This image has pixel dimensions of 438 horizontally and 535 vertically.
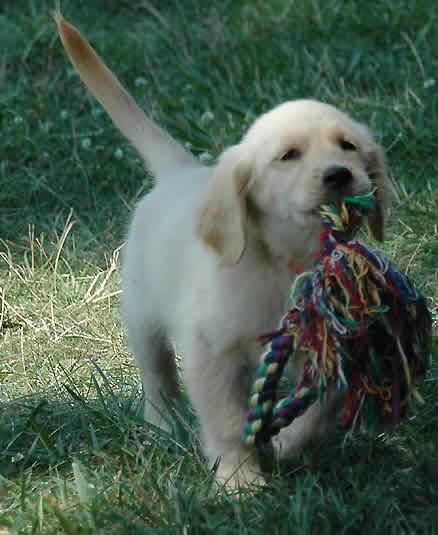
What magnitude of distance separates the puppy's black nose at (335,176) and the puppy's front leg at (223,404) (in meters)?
0.50

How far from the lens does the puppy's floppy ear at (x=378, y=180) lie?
333 centimetres

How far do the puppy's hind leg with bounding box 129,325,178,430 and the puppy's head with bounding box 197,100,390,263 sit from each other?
778mm

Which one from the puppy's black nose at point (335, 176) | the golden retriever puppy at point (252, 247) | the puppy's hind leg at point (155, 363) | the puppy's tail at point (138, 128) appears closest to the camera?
the puppy's black nose at point (335, 176)

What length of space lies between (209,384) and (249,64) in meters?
3.39

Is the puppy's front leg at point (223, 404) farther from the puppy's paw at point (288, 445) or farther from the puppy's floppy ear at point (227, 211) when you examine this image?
the puppy's floppy ear at point (227, 211)

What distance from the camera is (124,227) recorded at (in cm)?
546

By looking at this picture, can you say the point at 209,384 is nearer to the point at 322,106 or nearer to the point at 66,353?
the point at 322,106

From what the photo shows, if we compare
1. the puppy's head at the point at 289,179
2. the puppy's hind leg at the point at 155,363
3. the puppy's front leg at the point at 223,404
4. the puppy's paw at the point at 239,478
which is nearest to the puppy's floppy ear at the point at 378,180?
the puppy's head at the point at 289,179

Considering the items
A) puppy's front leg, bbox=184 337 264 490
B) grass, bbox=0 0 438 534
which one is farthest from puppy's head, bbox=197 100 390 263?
grass, bbox=0 0 438 534

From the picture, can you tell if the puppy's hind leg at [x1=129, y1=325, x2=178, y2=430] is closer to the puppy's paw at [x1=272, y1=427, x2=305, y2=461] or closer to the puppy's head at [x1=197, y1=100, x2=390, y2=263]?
the puppy's paw at [x1=272, y1=427, x2=305, y2=461]

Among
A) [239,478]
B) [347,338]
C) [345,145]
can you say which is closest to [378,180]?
[345,145]

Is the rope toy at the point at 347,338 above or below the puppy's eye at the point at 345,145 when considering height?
below

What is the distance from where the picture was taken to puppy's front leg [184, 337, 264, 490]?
10.7 ft

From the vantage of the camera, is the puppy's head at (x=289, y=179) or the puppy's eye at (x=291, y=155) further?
the puppy's eye at (x=291, y=155)
